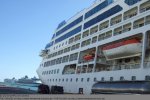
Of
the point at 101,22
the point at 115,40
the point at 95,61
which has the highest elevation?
the point at 101,22

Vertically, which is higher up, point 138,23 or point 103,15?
point 103,15

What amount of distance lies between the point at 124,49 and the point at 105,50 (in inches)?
171

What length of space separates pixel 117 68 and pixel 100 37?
7.49 m

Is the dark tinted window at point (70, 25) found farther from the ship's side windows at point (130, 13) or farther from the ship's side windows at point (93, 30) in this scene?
the ship's side windows at point (130, 13)

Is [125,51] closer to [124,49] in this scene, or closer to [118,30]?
[124,49]

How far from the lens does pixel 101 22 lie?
39.3 metres

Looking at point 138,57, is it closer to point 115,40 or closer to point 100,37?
point 115,40

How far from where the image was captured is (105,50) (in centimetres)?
3459

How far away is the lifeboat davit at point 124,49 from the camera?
96.7ft

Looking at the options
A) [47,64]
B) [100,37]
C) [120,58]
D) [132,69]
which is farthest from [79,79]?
[47,64]

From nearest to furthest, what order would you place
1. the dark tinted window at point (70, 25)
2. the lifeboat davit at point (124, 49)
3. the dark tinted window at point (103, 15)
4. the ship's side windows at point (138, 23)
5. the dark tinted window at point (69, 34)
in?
the lifeboat davit at point (124, 49) → the ship's side windows at point (138, 23) → the dark tinted window at point (103, 15) → the dark tinted window at point (69, 34) → the dark tinted window at point (70, 25)

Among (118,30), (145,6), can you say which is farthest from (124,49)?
(145,6)

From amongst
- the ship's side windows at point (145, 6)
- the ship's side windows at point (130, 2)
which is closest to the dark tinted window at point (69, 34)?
the ship's side windows at point (130, 2)

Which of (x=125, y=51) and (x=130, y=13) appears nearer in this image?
(x=125, y=51)
